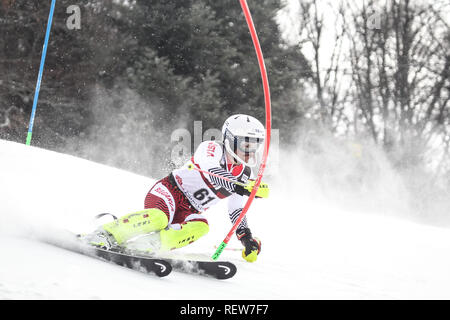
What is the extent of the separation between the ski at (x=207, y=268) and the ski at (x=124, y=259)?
1.14ft

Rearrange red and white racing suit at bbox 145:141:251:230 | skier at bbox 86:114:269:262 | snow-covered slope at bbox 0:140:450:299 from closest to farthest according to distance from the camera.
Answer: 1. snow-covered slope at bbox 0:140:450:299
2. skier at bbox 86:114:269:262
3. red and white racing suit at bbox 145:141:251:230

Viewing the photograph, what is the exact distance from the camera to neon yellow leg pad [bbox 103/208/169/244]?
356 centimetres

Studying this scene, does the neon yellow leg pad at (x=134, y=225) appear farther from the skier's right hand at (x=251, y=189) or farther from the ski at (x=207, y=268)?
the skier's right hand at (x=251, y=189)

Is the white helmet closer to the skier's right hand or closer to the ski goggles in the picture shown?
the ski goggles

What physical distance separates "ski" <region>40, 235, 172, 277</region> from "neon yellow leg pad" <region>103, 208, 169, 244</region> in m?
0.13

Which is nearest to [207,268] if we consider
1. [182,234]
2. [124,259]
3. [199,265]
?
[199,265]

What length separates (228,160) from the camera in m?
4.01

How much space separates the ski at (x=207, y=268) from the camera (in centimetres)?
350

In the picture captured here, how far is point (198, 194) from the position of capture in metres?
4.03

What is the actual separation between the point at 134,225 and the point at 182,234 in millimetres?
418

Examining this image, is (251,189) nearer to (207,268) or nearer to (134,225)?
(207,268)

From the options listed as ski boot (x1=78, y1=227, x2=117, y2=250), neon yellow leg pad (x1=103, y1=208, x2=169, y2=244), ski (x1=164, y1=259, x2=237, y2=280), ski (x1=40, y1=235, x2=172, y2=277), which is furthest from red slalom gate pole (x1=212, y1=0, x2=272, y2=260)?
ski boot (x1=78, y1=227, x2=117, y2=250)

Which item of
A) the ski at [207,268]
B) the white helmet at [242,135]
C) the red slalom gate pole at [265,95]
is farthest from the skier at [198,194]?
the ski at [207,268]
